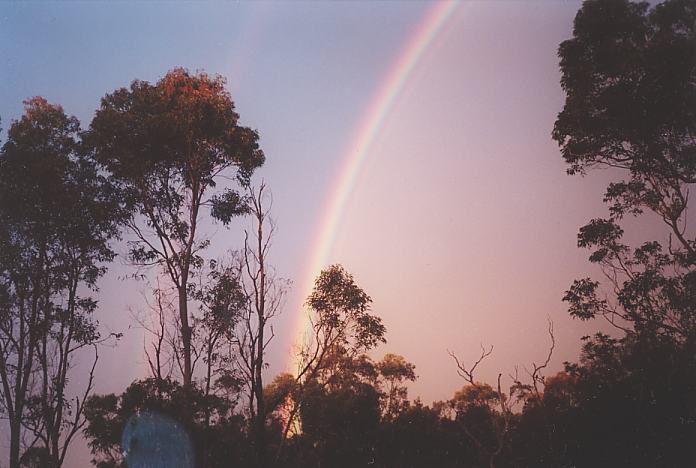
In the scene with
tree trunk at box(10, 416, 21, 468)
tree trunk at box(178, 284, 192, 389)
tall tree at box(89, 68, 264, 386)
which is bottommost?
tree trunk at box(10, 416, 21, 468)

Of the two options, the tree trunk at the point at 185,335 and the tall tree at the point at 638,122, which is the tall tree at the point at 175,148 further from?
the tall tree at the point at 638,122

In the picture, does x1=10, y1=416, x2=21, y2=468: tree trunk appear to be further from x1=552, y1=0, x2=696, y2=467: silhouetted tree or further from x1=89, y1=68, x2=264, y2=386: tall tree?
x1=552, y1=0, x2=696, y2=467: silhouetted tree

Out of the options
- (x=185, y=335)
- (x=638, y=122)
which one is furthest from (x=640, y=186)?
(x=185, y=335)

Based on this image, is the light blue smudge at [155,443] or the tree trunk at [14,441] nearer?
the tree trunk at [14,441]

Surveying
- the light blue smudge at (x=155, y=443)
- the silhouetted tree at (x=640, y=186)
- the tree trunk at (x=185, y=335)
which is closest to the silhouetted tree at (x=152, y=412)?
the light blue smudge at (x=155, y=443)

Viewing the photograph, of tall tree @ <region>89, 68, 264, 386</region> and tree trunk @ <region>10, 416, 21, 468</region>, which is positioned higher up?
tall tree @ <region>89, 68, 264, 386</region>

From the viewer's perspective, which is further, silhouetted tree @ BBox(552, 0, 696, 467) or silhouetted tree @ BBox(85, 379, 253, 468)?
silhouetted tree @ BBox(85, 379, 253, 468)

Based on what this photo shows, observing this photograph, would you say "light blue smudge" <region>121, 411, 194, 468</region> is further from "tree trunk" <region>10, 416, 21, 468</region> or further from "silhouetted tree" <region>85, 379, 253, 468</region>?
"tree trunk" <region>10, 416, 21, 468</region>

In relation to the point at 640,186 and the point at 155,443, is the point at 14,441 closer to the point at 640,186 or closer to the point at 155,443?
the point at 155,443

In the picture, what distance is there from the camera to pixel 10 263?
54.9 feet

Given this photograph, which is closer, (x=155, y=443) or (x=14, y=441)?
(x=14, y=441)

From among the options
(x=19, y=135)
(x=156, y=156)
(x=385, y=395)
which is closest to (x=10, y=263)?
(x=19, y=135)

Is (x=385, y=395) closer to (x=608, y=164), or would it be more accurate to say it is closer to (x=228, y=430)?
(x=228, y=430)

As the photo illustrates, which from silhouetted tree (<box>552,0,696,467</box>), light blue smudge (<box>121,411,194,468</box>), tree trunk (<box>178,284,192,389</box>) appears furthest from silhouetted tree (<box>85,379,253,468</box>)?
silhouetted tree (<box>552,0,696,467</box>)
